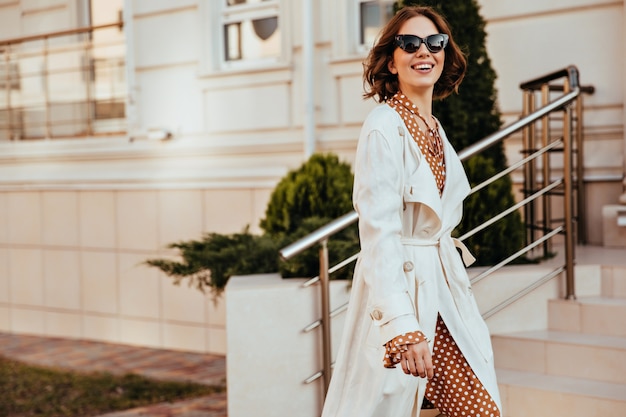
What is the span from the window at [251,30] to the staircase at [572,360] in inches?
170

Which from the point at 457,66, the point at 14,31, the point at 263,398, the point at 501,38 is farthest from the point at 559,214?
the point at 14,31

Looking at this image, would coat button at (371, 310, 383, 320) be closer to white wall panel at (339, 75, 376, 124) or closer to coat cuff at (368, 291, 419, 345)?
coat cuff at (368, 291, 419, 345)

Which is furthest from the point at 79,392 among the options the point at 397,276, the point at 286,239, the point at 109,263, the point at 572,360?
the point at 397,276

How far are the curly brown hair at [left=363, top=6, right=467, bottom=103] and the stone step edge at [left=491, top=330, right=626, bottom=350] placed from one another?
79.4 inches

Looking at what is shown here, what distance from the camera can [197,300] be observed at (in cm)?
862

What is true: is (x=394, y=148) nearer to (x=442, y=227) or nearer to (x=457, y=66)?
(x=442, y=227)

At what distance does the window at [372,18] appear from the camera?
809 cm

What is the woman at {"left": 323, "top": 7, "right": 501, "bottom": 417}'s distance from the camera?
2709 millimetres

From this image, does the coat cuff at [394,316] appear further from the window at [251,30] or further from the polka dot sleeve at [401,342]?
the window at [251,30]

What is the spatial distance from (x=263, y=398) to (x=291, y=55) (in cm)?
415

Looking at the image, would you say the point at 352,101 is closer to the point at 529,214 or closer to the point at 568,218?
the point at 529,214

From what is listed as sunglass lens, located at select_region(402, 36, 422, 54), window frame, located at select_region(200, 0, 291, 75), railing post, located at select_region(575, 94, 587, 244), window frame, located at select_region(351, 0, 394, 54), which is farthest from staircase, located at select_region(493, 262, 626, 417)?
window frame, located at select_region(200, 0, 291, 75)

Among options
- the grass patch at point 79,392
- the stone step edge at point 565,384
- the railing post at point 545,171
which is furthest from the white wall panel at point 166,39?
the stone step edge at point 565,384

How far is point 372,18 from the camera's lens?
811 cm
